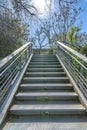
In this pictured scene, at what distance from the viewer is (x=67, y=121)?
15.8ft

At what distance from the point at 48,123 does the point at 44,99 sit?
114cm

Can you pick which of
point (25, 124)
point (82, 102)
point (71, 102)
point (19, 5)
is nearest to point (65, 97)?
point (71, 102)

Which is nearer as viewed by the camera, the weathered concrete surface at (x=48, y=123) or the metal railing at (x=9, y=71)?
the weathered concrete surface at (x=48, y=123)

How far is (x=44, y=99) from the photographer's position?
227 inches

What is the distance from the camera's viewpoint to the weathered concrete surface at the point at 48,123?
4.47 metres

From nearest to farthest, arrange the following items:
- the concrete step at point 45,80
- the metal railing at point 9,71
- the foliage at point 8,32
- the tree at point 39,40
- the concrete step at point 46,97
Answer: the metal railing at point 9,71, the concrete step at point 46,97, the concrete step at point 45,80, the foliage at point 8,32, the tree at point 39,40

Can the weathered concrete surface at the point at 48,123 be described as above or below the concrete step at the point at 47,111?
below

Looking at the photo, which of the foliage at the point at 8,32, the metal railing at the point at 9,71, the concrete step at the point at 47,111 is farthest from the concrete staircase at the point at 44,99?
the foliage at the point at 8,32

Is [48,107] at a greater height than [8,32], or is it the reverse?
[8,32]

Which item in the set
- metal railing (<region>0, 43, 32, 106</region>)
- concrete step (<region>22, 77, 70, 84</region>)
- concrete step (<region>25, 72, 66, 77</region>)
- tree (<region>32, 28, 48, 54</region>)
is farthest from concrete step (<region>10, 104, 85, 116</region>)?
tree (<region>32, 28, 48, 54</region>)

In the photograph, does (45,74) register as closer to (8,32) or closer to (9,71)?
(9,71)

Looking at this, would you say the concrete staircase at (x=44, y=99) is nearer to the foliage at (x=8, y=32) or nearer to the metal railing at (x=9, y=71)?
the metal railing at (x=9, y=71)

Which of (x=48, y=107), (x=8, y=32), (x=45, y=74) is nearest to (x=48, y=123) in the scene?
(x=48, y=107)

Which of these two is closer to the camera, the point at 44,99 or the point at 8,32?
the point at 44,99
